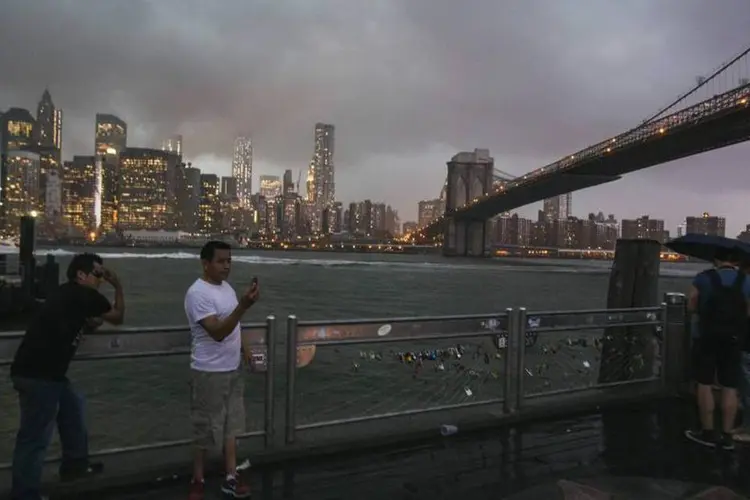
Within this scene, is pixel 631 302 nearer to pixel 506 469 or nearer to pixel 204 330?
pixel 506 469

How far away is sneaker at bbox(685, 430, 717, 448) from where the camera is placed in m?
5.27

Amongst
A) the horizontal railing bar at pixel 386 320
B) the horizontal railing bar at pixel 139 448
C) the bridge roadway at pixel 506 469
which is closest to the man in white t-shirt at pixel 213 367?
the bridge roadway at pixel 506 469

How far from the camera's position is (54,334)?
11.8 feet

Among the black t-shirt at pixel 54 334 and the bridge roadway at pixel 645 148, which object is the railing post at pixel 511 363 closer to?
the black t-shirt at pixel 54 334

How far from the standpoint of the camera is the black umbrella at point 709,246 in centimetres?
519

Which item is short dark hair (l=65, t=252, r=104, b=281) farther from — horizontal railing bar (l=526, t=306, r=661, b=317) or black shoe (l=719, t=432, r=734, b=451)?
black shoe (l=719, t=432, r=734, b=451)

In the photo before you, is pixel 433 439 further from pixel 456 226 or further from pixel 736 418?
pixel 456 226

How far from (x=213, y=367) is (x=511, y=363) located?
3117mm

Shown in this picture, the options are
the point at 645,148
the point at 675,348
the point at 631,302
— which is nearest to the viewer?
the point at 675,348

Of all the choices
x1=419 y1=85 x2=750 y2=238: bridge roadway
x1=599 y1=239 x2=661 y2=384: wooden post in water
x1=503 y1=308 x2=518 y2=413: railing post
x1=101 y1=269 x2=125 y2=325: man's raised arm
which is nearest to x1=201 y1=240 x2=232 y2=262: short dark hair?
x1=101 y1=269 x2=125 y2=325: man's raised arm

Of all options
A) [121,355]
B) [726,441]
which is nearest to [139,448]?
[121,355]

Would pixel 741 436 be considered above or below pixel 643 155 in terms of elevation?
below

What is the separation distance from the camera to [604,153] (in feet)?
188

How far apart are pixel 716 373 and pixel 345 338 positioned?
10.4 ft
